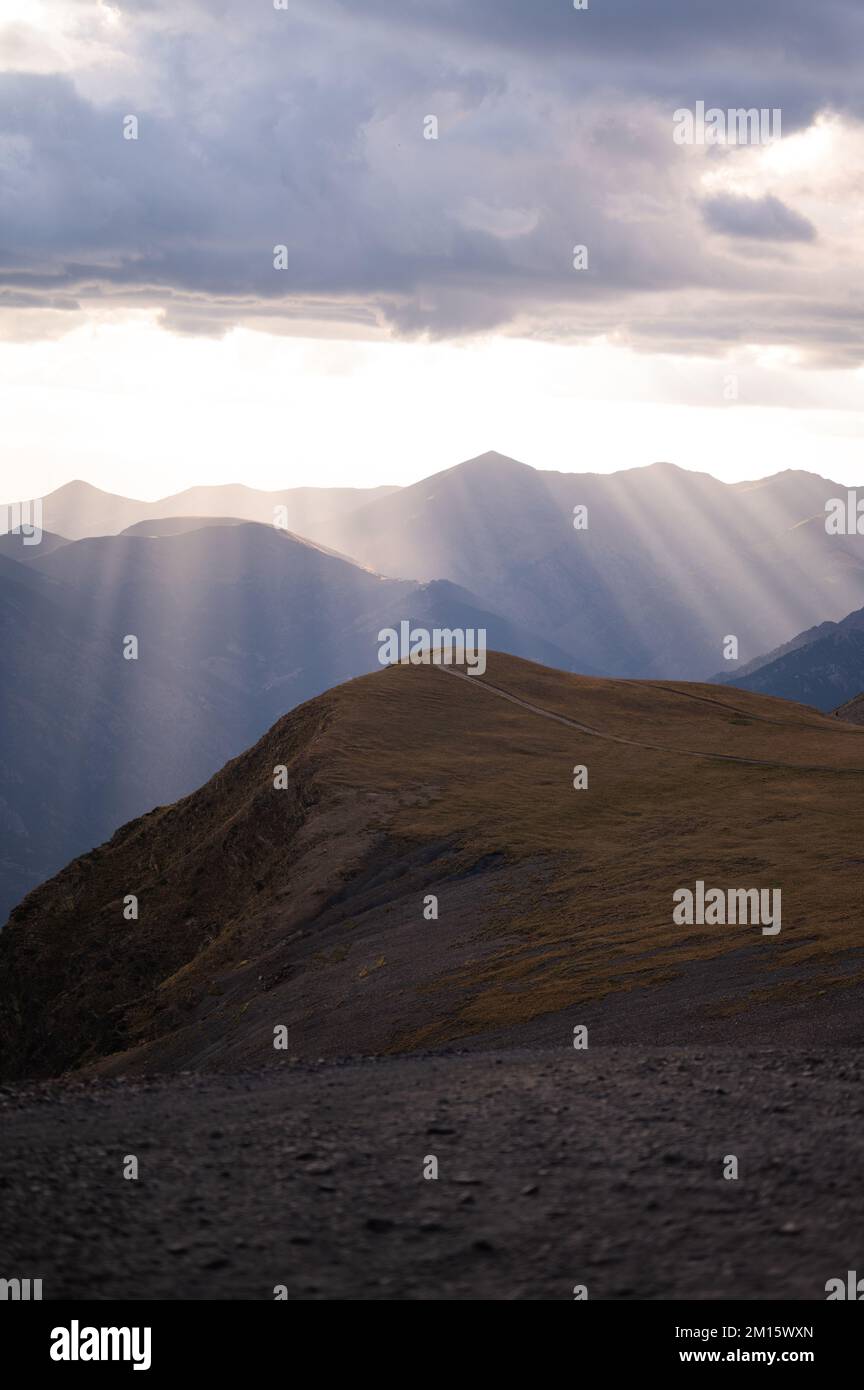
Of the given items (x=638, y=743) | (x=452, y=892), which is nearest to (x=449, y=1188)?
(x=452, y=892)

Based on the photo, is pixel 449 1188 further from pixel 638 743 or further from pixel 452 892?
pixel 638 743

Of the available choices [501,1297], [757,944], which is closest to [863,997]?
[757,944]

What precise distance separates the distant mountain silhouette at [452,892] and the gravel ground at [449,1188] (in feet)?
39.1

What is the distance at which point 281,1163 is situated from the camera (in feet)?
61.8

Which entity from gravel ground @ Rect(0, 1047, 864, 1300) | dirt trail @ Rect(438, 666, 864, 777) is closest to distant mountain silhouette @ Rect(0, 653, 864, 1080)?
dirt trail @ Rect(438, 666, 864, 777)

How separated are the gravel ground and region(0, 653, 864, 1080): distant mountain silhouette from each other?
Answer: 39.1 feet

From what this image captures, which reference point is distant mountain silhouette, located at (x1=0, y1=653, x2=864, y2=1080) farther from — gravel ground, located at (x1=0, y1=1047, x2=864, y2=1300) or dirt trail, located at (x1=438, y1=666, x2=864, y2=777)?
gravel ground, located at (x1=0, y1=1047, x2=864, y2=1300)

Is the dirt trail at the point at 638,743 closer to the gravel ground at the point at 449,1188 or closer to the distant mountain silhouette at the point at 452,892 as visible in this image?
the distant mountain silhouette at the point at 452,892

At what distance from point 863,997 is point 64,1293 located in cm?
2502

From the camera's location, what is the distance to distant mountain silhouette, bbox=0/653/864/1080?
135ft

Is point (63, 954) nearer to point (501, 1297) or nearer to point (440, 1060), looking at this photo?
point (440, 1060)

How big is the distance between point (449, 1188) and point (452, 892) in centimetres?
4197

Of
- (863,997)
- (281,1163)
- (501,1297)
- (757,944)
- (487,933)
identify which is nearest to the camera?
(501,1297)

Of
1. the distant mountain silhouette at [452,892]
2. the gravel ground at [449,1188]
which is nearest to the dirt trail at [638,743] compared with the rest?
the distant mountain silhouette at [452,892]
